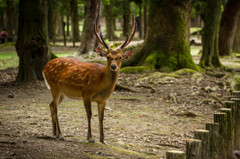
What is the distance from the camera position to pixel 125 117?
803 cm

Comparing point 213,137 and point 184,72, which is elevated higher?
point 184,72

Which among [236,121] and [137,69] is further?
[137,69]

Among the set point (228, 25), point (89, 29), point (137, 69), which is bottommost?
point (137, 69)

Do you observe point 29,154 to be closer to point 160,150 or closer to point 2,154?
point 2,154

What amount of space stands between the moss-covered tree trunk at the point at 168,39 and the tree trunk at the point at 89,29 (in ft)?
19.7

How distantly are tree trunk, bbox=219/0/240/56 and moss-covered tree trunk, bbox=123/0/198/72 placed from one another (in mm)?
7614

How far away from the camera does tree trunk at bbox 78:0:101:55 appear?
772 inches

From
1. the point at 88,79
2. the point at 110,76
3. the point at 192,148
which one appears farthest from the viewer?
the point at 88,79

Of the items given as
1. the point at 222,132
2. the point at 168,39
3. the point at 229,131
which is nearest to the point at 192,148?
the point at 222,132

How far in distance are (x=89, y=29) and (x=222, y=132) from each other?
51.2ft

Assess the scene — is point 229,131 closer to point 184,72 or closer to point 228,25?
point 184,72

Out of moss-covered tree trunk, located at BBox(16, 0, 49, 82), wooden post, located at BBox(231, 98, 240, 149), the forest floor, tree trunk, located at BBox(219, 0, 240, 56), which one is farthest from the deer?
tree trunk, located at BBox(219, 0, 240, 56)

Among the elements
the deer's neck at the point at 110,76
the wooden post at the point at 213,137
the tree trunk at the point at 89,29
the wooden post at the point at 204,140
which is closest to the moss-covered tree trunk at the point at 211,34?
the tree trunk at the point at 89,29

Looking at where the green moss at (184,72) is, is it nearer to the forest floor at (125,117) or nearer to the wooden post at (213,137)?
the forest floor at (125,117)
